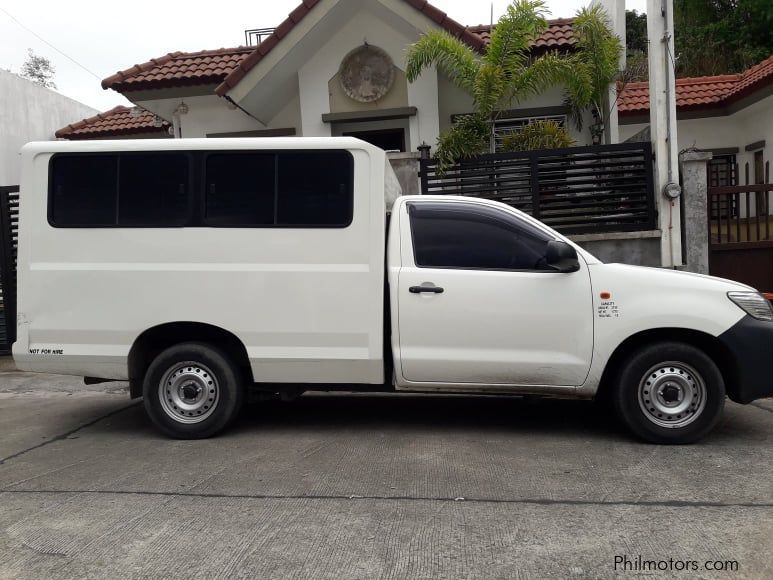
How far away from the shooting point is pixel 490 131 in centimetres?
1021

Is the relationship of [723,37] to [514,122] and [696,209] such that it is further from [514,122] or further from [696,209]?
[696,209]

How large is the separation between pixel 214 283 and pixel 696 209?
6715mm

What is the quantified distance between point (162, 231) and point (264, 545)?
2.87 metres

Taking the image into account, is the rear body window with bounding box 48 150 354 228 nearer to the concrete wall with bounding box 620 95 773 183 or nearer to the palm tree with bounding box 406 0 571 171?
the palm tree with bounding box 406 0 571 171

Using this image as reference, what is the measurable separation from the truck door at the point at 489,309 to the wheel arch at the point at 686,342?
0.96 ft

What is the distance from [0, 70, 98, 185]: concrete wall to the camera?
1842 centimetres

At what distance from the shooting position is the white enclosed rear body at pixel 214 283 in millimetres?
5367

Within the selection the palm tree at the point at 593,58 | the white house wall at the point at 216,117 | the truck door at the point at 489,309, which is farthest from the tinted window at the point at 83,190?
the white house wall at the point at 216,117

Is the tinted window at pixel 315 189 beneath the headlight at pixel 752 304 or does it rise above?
above

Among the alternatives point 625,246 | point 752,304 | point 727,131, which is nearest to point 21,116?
point 625,246

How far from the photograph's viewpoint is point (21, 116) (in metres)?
19.1

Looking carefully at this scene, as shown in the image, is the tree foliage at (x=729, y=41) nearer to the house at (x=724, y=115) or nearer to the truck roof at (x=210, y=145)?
the house at (x=724, y=115)

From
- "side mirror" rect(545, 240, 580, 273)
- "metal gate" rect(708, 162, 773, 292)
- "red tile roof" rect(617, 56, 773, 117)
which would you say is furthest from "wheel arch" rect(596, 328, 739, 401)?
"red tile roof" rect(617, 56, 773, 117)

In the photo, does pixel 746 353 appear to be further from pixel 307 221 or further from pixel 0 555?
pixel 0 555
